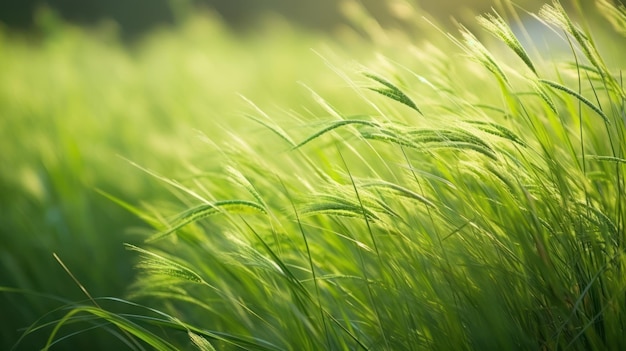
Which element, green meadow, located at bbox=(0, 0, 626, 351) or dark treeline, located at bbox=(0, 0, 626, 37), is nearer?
green meadow, located at bbox=(0, 0, 626, 351)

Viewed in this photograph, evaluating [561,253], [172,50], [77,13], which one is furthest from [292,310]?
[77,13]

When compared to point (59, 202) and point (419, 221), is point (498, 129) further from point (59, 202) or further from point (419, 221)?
point (59, 202)

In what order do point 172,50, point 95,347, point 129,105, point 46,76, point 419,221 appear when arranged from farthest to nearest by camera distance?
point 172,50 < point 46,76 < point 129,105 < point 95,347 < point 419,221

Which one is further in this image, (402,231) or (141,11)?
(141,11)

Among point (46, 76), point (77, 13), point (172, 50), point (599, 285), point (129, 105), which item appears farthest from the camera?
point (77, 13)

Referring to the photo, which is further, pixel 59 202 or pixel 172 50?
pixel 172 50

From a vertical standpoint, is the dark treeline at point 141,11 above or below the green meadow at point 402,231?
below

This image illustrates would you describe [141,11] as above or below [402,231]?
below

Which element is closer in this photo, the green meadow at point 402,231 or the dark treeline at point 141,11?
the green meadow at point 402,231

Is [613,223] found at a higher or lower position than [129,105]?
higher

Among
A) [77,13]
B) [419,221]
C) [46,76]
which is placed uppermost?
[419,221]

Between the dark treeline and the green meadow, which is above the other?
the green meadow

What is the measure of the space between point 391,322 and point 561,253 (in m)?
0.22

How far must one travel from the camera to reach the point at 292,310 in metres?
0.90
